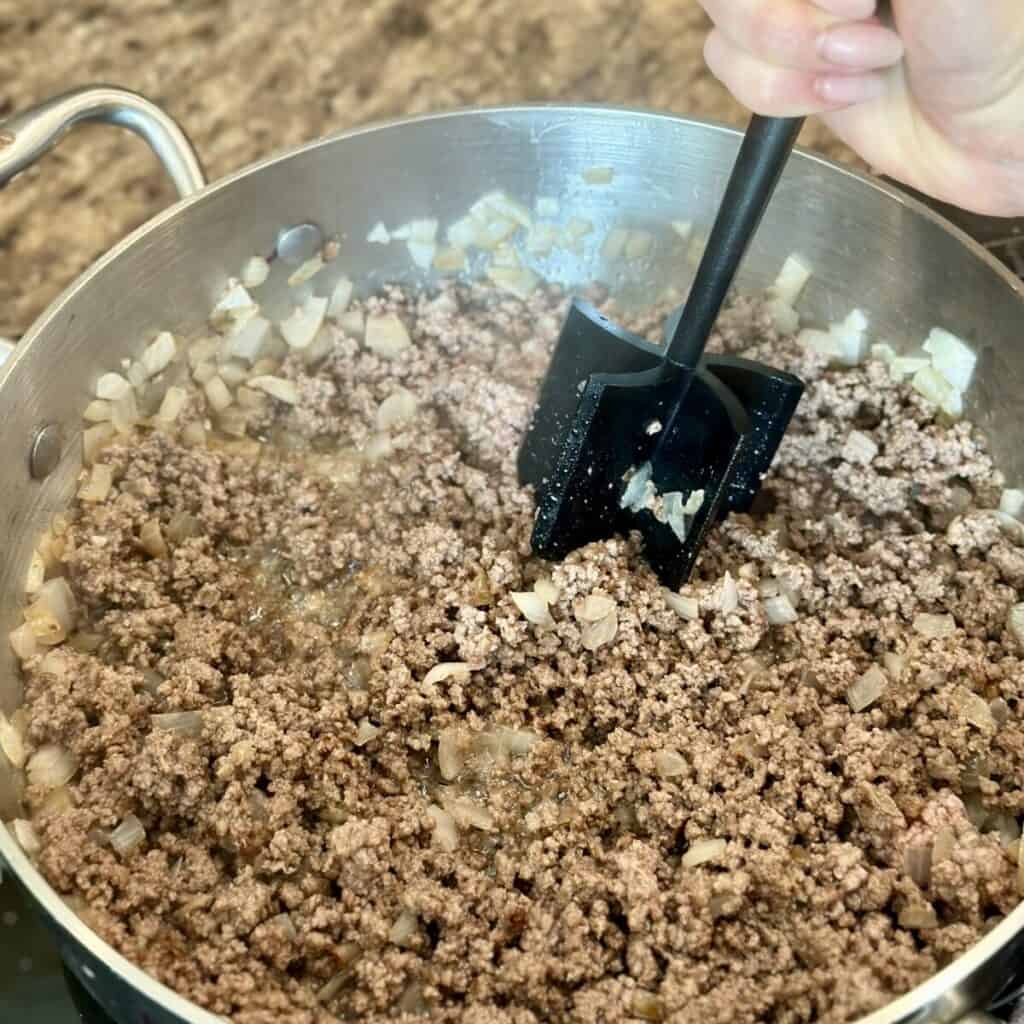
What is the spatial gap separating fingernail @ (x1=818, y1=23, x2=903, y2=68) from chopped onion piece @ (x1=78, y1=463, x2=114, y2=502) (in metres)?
0.87

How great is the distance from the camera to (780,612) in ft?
4.07

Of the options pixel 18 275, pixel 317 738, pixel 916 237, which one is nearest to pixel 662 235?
pixel 916 237

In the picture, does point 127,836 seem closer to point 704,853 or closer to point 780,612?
point 704,853

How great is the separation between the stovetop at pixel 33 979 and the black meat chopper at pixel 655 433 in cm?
55

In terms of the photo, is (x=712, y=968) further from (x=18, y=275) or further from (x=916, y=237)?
(x=18, y=275)

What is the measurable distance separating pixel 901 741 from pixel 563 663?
33cm

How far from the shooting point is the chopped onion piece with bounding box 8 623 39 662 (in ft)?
3.96

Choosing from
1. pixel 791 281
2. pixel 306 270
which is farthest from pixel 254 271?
pixel 791 281

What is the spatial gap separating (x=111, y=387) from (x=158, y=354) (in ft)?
0.26

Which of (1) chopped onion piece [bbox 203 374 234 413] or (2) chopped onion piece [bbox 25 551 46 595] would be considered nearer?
Answer: (2) chopped onion piece [bbox 25 551 46 595]

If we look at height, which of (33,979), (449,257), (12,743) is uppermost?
(449,257)

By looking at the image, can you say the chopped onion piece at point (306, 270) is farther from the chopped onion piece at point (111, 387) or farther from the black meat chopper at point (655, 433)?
the black meat chopper at point (655, 433)

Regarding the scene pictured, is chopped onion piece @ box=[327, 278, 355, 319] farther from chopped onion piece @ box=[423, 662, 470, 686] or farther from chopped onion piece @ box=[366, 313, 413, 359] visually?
chopped onion piece @ box=[423, 662, 470, 686]

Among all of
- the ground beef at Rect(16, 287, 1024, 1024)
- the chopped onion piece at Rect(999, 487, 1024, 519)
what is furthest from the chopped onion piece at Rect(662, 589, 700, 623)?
the chopped onion piece at Rect(999, 487, 1024, 519)
